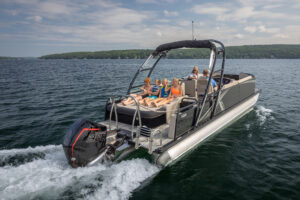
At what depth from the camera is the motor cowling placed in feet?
13.8

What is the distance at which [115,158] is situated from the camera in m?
4.93

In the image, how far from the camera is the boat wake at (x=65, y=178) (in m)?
3.90

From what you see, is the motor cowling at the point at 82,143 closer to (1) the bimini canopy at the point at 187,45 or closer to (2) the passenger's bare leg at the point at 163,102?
(2) the passenger's bare leg at the point at 163,102

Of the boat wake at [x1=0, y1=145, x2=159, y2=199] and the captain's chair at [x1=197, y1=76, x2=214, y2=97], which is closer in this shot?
the boat wake at [x1=0, y1=145, x2=159, y2=199]

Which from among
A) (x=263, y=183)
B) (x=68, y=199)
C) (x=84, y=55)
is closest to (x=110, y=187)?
(x=68, y=199)

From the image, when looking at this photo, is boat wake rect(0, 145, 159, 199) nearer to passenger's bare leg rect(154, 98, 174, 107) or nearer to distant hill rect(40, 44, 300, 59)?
passenger's bare leg rect(154, 98, 174, 107)

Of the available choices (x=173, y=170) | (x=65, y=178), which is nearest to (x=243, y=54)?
(x=173, y=170)

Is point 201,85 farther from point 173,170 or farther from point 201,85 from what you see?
point 173,170

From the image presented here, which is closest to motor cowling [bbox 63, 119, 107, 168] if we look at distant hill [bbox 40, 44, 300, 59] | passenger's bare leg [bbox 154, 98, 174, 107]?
passenger's bare leg [bbox 154, 98, 174, 107]

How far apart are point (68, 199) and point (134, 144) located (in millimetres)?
1806

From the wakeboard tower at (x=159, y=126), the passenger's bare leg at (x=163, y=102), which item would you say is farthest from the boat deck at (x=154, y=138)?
the passenger's bare leg at (x=163, y=102)

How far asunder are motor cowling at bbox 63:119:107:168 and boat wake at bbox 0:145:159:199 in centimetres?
25

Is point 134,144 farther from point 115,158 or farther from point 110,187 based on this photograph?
point 110,187

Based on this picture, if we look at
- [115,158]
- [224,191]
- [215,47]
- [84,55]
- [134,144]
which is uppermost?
[84,55]
